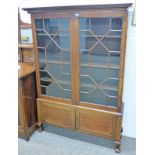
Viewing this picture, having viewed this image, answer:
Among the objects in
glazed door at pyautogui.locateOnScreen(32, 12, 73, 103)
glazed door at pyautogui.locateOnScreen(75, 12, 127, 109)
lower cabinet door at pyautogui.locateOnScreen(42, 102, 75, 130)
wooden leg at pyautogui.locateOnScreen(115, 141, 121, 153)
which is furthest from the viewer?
lower cabinet door at pyautogui.locateOnScreen(42, 102, 75, 130)

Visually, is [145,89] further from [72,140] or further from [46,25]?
[72,140]

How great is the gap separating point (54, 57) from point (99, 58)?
56cm

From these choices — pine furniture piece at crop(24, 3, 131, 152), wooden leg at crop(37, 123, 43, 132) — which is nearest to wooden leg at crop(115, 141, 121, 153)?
pine furniture piece at crop(24, 3, 131, 152)

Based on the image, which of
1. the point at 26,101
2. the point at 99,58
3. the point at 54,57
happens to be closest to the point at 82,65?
the point at 99,58

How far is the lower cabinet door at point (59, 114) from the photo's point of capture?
6.90 feet

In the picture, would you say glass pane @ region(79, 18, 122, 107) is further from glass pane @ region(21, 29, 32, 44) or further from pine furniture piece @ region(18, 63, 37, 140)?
glass pane @ region(21, 29, 32, 44)

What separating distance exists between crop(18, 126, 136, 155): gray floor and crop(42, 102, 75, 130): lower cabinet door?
0.69 ft

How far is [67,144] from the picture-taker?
7.09 ft

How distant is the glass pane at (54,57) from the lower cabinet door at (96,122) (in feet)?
0.96

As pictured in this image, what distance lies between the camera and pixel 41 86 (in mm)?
2176

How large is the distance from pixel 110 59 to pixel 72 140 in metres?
1.22

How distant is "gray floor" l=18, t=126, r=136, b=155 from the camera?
2033 mm

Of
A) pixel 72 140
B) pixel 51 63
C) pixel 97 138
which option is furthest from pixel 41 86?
pixel 97 138

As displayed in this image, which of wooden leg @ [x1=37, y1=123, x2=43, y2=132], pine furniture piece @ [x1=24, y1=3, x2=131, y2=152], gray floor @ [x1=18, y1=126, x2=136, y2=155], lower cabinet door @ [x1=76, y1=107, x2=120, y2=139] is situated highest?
pine furniture piece @ [x1=24, y1=3, x2=131, y2=152]
